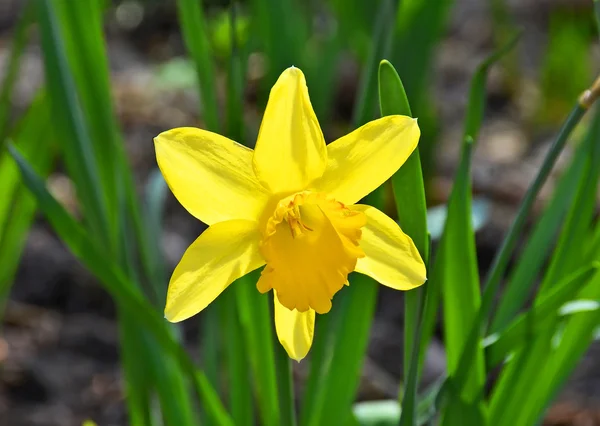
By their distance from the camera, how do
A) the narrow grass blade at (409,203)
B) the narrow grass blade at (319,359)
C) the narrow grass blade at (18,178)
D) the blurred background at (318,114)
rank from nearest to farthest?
the narrow grass blade at (409,203)
the narrow grass blade at (319,359)
the narrow grass blade at (18,178)
the blurred background at (318,114)

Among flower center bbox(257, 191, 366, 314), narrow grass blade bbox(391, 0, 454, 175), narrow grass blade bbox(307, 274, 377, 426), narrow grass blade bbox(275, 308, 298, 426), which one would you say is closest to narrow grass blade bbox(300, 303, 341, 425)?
narrow grass blade bbox(307, 274, 377, 426)

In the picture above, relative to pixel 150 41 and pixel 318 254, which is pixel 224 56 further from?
pixel 318 254

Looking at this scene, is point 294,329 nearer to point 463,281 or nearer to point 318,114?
point 463,281

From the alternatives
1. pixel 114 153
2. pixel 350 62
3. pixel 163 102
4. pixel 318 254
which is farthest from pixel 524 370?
pixel 350 62

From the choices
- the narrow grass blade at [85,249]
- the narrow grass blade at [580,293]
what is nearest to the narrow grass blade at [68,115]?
the narrow grass blade at [85,249]

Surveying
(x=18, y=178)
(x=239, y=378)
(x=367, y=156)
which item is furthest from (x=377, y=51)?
(x=18, y=178)

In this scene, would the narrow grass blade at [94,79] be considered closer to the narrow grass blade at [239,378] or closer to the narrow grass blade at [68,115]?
the narrow grass blade at [68,115]

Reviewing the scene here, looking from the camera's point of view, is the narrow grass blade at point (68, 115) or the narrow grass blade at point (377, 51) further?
the narrow grass blade at point (68, 115)
